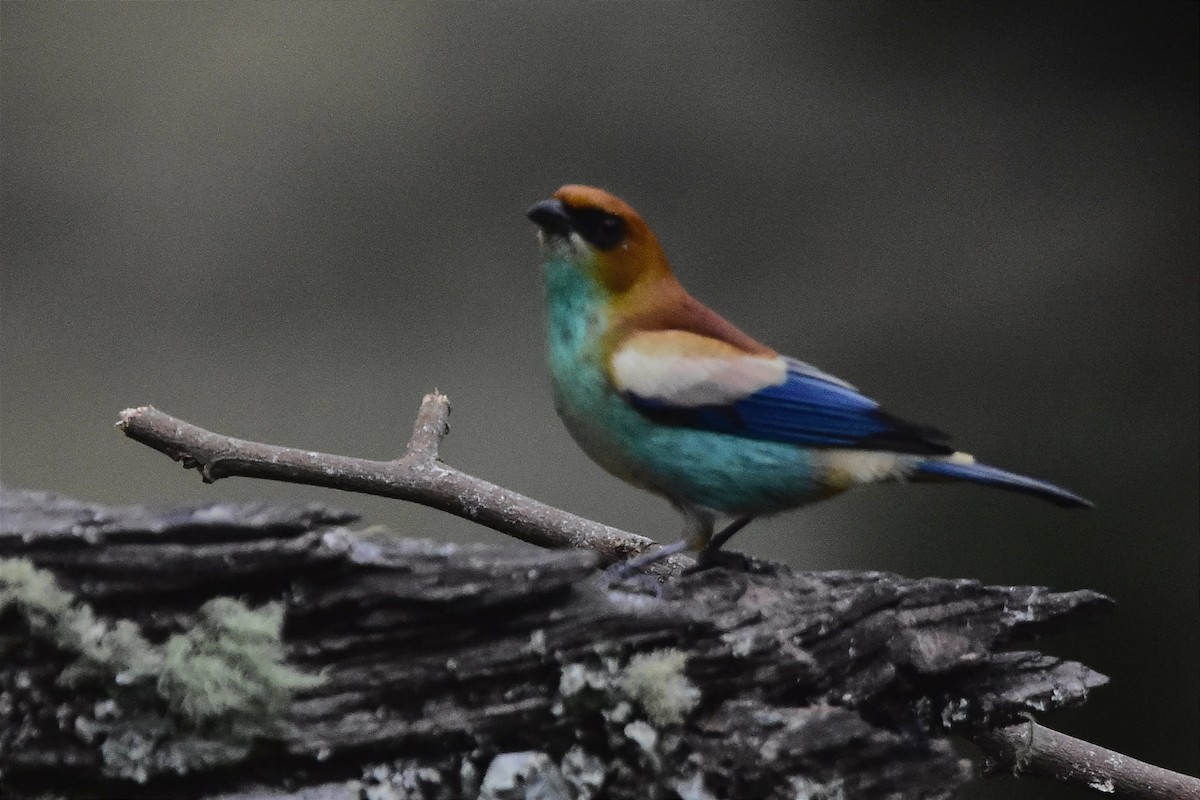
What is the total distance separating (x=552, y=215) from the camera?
2070mm

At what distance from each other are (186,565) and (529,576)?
1.18 feet

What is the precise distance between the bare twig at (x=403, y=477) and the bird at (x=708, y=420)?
271 mm

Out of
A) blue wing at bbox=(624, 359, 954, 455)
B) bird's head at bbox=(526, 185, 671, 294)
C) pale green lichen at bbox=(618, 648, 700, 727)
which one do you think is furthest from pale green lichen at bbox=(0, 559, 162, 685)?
bird's head at bbox=(526, 185, 671, 294)

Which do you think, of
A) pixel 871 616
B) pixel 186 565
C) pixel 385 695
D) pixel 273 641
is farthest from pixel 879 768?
pixel 186 565

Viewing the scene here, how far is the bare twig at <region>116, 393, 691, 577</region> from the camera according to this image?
7.37ft

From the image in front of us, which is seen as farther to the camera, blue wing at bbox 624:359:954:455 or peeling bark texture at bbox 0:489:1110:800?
blue wing at bbox 624:359:954:455

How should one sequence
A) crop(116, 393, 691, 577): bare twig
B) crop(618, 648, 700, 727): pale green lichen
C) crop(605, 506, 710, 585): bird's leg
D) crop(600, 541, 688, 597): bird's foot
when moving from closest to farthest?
crop(618, 648, 700, 727): pale green lichen, crop(600, 541, 688, 597): bird's foot, crop(605, 506, 710, 585): bird's leg, crop(116, 393, 691, 577): bare twig

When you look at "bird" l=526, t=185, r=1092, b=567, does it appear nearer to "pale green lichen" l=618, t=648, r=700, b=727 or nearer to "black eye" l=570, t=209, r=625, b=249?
"black eye" l=570, t=209, r=625, b=249

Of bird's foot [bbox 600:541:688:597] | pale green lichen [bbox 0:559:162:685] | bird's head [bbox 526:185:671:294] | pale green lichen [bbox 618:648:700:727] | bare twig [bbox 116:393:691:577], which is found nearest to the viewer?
pale green lichen [bbox 0:559:162:685]

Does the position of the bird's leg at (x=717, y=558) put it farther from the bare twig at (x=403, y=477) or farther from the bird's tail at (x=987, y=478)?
the bird's tail at (x=987, y=478)

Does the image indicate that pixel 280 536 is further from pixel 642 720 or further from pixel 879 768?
pixel 879 768

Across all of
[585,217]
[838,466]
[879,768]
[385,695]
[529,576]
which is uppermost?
[585,217]

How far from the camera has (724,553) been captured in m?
1.97

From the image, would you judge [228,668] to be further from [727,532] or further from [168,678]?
[727,532]
